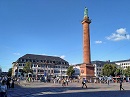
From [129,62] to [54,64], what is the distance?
71.5 m

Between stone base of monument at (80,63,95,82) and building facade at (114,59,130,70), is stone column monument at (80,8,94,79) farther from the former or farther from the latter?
building facade at (114,59,130,70)

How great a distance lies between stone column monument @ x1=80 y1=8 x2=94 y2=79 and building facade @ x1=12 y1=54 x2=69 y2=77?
2543 inches

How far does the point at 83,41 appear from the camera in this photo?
69188mm

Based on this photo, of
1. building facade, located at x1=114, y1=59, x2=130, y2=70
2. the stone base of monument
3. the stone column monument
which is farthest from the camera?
→ building facade, located at x1=114, y1=59, x2=130, y2=70

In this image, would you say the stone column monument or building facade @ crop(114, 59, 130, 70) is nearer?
the stone column monument

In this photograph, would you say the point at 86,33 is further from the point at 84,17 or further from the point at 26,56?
the point at 26,56

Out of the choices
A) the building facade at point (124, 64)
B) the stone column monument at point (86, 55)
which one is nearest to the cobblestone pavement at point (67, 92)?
the stone column monument at point (86, 55)

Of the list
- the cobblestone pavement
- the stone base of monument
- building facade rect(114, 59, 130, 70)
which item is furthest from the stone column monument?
building facade rect(114, 59, 130, 70)

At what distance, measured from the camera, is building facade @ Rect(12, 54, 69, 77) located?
440 ft

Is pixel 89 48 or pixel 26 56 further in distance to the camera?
pixel 26 56

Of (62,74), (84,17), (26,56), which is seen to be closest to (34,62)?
(26,56)

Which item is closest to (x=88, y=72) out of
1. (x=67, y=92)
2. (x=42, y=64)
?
(x=67, y=92)

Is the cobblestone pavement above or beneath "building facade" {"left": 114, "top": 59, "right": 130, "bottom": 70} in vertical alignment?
beneath

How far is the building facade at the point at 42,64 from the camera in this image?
134 meters
